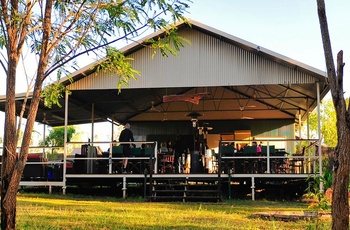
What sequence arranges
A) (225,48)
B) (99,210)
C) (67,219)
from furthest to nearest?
(225,48)
(99,210)
(67,219)

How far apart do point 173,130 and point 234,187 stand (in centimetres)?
604

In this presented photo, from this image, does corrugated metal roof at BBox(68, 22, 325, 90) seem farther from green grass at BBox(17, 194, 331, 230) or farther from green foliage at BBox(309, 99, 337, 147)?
green foliage at BBox(309, 99, 337, 147)

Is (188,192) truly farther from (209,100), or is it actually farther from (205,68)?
(209,100)

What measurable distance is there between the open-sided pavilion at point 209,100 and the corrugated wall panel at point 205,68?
0.10 feet

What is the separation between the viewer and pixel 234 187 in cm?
1584

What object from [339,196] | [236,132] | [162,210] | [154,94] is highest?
[154,94]

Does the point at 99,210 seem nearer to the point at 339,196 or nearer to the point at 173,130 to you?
the point at 339,196

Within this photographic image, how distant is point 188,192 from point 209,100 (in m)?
7.12

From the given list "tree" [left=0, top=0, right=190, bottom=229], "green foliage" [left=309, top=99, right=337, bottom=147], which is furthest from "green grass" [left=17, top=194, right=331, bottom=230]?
"green foliage" [left=309, top=99, right=337, bottom=147]

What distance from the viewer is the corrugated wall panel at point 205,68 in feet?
45.8

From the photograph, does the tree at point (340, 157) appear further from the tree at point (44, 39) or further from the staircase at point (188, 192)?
the staircase at point (188, 192)

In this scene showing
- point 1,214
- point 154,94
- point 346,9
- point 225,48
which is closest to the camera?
point 346,9

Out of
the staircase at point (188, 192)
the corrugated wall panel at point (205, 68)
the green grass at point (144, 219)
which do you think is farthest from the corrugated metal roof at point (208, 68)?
the green grass at point (144, 219)

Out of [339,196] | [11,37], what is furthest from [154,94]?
[339,196]
